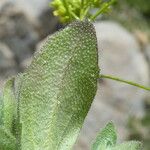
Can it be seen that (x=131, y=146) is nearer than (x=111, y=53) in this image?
Yes

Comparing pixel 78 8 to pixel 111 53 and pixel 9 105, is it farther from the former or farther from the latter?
pixel 111 53

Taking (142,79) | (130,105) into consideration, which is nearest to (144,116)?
(130,105)

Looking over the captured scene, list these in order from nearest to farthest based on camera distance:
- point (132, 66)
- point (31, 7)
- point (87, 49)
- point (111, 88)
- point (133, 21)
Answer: point (87, 49)
point (31, 7)
point (111, 88)
point (132, 66)
point (133, 21)

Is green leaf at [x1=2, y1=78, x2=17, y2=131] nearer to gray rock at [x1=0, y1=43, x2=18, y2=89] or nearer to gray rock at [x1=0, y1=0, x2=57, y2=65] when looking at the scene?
gray rock at [x1=0, y1=43, x2=18, y2=89]

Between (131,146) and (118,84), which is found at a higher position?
(131,146)

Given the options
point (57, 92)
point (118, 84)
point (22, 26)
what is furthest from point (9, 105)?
point (118, 84)

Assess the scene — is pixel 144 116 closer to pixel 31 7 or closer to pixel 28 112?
pixel 31 7

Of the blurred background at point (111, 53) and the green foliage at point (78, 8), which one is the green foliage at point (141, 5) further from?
the green foliage at point (78, 8)
